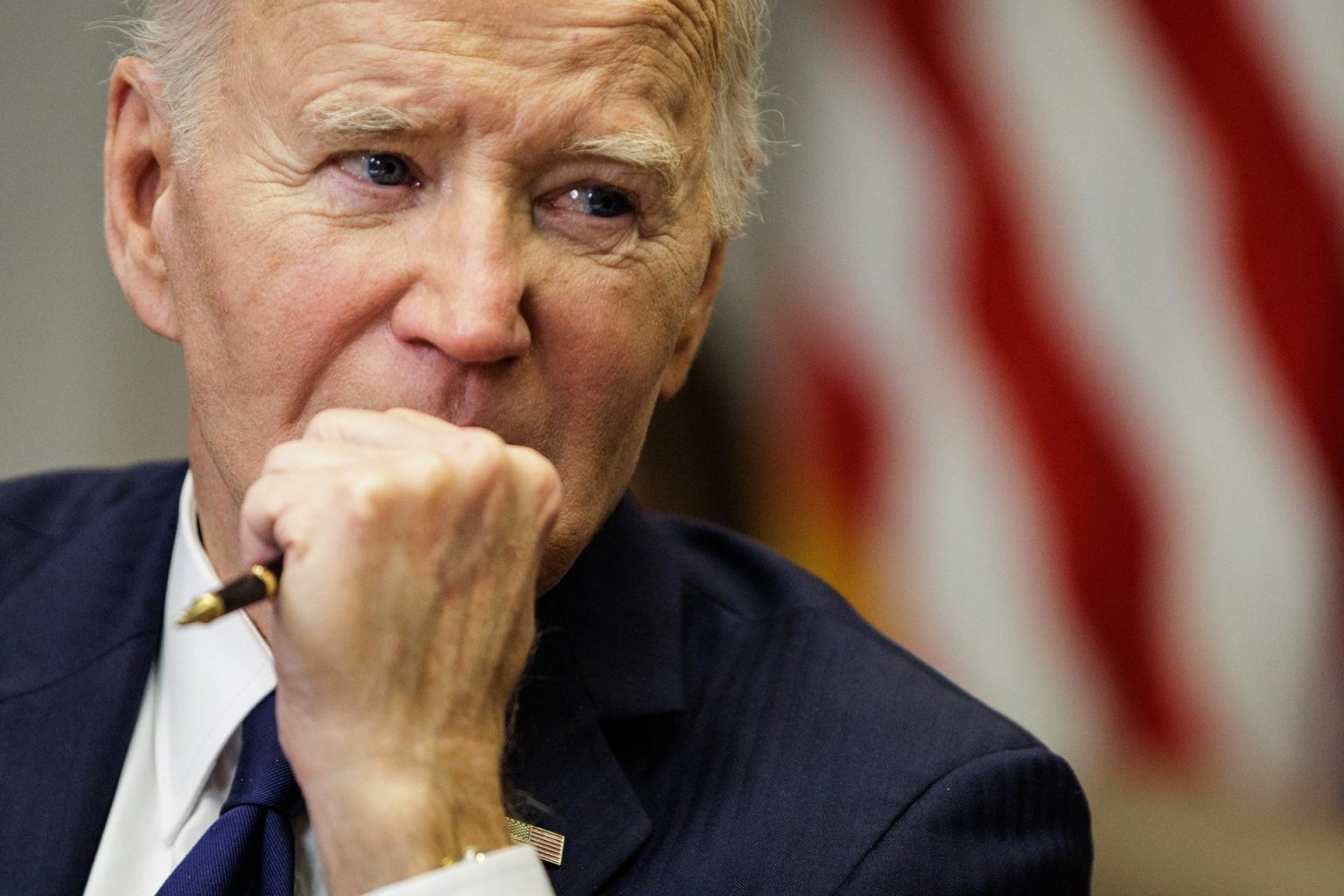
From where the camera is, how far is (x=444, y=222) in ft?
4.88

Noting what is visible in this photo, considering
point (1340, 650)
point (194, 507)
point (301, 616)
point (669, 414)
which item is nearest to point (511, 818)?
point (301, 616)

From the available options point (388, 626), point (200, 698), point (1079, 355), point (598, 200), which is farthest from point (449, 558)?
point (1079, 355)

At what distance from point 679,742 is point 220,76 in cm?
83

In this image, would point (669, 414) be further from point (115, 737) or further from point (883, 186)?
point (115, 737)

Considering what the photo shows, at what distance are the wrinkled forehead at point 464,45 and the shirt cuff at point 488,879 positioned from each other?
674mm

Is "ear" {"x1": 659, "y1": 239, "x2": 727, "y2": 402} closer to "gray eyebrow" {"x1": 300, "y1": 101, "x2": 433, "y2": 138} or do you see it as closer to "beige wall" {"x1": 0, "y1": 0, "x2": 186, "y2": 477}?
"gray eyebrow" {"x1": 300, "y1": 101, "x2": 433, "y2": 138}

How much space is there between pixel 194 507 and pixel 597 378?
65 centimetres

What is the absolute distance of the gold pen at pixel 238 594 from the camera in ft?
3.82

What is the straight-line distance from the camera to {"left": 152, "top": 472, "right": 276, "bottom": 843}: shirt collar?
171 cm

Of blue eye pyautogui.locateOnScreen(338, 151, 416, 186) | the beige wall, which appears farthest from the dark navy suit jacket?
the beige wall

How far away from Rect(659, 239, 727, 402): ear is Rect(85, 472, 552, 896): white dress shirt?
530mm

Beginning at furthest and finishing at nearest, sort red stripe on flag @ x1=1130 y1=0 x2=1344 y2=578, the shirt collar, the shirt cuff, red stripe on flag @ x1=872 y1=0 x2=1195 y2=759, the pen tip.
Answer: red stripe on flag @ x1=872 y1=0 x2=1195 y2=759, red stripe on flag @ x1=1130 y1=0 x2=1344 y2=578, the shirt collar, the shirt cuff, the pen tip

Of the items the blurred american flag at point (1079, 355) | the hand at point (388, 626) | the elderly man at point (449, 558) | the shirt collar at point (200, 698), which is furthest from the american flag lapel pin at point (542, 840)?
the blurred american flag at point (1079, 355)

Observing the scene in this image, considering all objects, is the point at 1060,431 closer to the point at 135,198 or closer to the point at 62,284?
the point at 135,198
